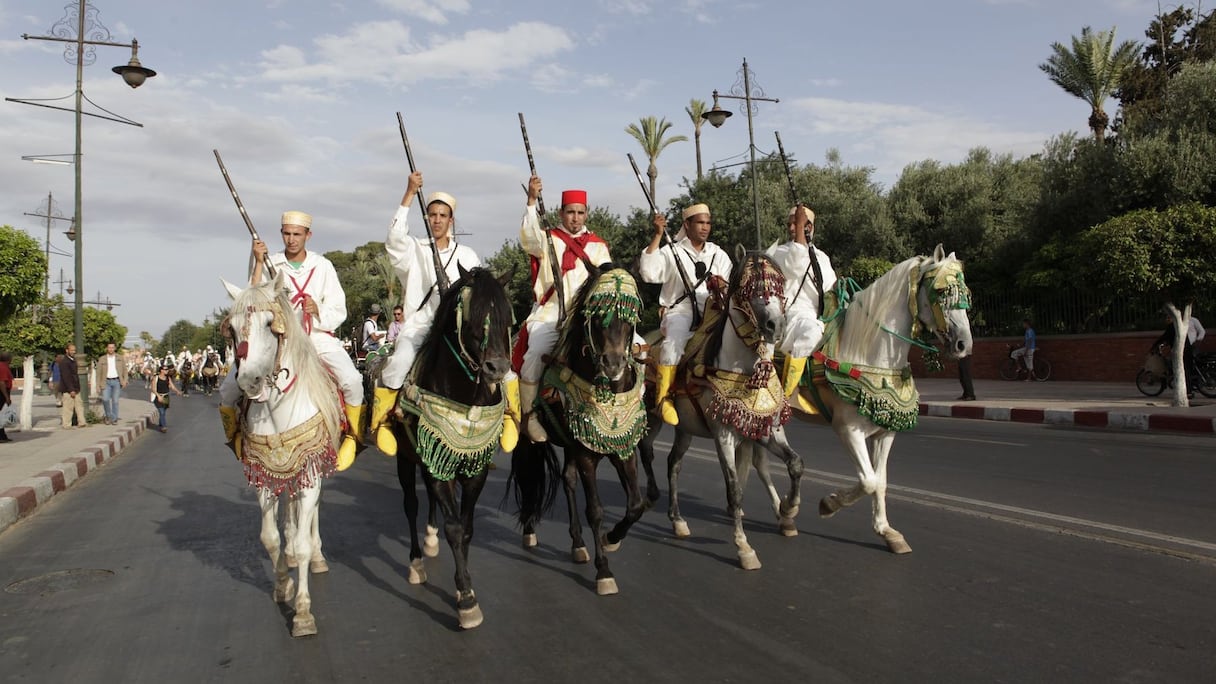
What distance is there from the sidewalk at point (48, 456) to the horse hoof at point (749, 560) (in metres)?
7.10

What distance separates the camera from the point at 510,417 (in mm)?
5773

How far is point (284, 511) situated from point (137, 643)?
3.86 feet

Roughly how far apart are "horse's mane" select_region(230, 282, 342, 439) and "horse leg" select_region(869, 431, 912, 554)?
3.69 m

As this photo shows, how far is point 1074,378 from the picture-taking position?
894 inches

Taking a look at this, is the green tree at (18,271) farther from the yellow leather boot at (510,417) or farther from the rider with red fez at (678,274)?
the yellow leather boot at (510,417)

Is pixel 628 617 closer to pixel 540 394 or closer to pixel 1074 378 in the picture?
pixel 540 394

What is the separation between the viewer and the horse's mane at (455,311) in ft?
16.4

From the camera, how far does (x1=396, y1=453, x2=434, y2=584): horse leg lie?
6.09 metres

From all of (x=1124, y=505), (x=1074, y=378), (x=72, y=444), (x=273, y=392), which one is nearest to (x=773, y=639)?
(x=273, y=392)

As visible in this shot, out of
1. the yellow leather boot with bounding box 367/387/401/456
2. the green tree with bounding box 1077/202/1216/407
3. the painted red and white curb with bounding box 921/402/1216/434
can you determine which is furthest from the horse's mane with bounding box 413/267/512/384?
the green tree with bounding box 1077/202/1216/407

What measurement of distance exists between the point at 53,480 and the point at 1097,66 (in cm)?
2985

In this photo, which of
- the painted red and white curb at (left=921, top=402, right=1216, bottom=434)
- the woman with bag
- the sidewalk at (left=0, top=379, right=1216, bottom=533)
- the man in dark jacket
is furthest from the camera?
the woman with bag

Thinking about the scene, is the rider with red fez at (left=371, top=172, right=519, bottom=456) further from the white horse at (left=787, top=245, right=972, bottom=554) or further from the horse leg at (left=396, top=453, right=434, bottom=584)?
the white horse at (left=787, top=245, right=972, bottom=554)

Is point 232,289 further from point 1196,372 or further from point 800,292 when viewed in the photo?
point 1196,372
